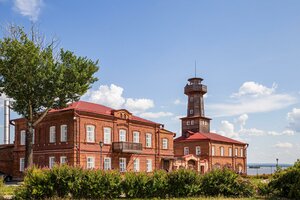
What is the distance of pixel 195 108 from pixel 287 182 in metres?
46.5

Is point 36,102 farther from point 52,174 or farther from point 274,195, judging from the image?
point 274,195

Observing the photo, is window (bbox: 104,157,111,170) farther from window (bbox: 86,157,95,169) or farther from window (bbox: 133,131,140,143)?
window (bbox: 133,131,140,143)

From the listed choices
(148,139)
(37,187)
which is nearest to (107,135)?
(148,139)

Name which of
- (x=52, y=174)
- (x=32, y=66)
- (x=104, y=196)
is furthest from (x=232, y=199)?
(x=32, y=66)

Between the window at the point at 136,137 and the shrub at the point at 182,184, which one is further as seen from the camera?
the window at the point at 136,137

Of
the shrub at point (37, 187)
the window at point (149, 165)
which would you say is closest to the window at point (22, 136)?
the window at point (149, 165)

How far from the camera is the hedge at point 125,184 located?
714 inches

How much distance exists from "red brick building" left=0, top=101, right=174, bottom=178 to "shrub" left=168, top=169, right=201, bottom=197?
15.9m

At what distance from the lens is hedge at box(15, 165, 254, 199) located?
18125 mm

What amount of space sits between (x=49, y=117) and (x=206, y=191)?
72.7 ft

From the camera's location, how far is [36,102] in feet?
104

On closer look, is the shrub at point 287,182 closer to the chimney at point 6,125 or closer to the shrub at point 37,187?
the shrub at point 37,187

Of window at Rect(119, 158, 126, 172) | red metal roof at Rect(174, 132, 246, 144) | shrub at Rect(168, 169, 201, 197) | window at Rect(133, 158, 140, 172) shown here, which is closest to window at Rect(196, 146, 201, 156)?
red metal roof at Rect(174, 132, 246, 144)

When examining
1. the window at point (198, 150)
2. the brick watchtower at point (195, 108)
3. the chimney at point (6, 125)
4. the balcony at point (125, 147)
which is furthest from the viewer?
the brick watchtower at point (195, 108)
